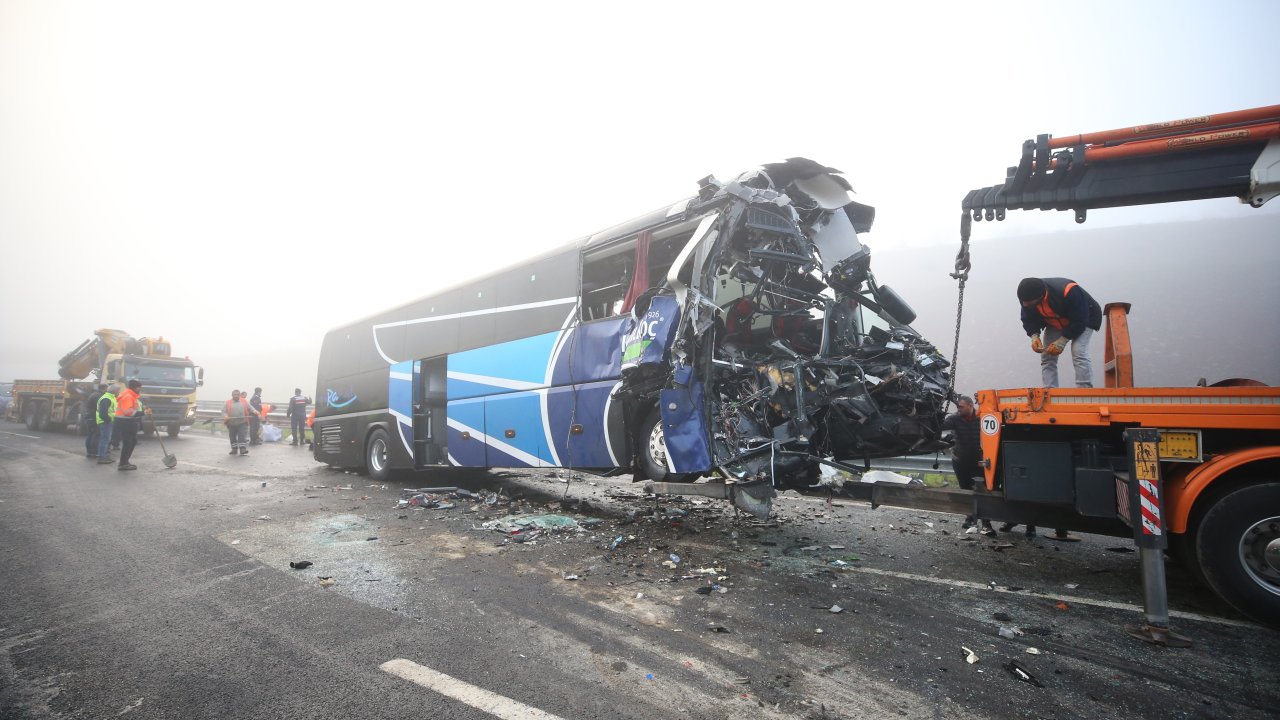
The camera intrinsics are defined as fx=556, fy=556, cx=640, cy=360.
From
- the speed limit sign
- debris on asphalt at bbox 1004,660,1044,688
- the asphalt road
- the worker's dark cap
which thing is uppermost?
the worker's dark cap

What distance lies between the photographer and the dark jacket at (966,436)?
202 inches

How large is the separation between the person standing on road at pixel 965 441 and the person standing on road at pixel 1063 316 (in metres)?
0.77

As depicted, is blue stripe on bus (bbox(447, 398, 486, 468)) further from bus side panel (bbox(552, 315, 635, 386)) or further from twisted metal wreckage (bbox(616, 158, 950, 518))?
twisted metal wreckage (bbox(616, 158, 950, 518))

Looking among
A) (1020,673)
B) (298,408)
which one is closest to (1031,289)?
(1020,673)

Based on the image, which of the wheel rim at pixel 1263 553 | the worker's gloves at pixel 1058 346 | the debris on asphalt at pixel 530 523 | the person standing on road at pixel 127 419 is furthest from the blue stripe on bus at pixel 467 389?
the person standing on road at pixel 127 419

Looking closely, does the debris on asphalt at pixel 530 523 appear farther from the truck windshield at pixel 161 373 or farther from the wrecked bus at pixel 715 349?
the truck windshield at pixel 161 373

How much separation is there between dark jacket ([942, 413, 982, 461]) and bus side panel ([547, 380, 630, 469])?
3.22 m

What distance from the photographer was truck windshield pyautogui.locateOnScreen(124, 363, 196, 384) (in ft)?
56.7

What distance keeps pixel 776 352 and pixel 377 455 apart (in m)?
7.88

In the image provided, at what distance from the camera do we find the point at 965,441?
5203 mm

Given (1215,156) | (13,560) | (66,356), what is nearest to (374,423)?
(13,560)

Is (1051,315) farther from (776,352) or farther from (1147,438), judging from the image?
(776,352)

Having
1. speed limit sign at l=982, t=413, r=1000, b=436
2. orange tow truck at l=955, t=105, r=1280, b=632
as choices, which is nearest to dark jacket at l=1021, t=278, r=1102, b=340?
orange tow truck at l=955, t=105, r=1280, b=632

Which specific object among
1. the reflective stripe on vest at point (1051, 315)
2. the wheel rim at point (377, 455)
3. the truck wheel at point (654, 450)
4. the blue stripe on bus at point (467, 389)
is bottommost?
the wheel rim at point (377, 455)
